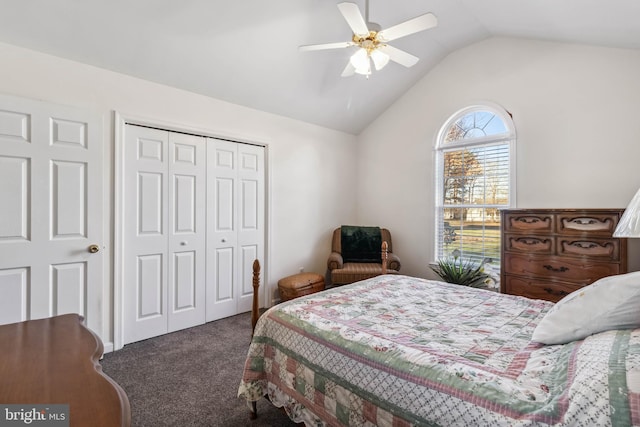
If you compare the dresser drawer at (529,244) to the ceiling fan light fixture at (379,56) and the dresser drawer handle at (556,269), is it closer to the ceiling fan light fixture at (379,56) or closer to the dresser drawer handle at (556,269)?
the dresser drawer handle at (556,269)

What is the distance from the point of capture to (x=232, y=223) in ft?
11.5

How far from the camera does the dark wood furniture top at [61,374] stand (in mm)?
728

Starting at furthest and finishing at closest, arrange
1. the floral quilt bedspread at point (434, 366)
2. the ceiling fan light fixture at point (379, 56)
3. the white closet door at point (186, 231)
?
the white closet door at point (186, 231) → the ceiling fan light fixture at point (379, 56) → the floral quilt bedspread at point (434, 366)

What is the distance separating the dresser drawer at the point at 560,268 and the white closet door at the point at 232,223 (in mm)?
2795

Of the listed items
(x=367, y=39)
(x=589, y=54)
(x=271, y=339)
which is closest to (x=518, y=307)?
(x=271, y=339)

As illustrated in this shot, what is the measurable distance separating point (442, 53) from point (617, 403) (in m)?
3.97

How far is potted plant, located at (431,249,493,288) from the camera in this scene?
3.47 m

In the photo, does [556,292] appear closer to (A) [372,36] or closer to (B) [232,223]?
(A) [372,36]

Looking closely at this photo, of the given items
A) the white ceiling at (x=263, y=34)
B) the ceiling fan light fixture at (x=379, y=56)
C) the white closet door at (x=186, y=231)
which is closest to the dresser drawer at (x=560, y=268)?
the white ceiling at (x=263, y=34)

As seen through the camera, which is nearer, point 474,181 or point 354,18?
point 354,18

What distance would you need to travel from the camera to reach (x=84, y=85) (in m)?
2.48

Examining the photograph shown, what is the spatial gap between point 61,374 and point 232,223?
2680mm

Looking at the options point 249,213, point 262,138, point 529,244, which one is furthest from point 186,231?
point 529,244

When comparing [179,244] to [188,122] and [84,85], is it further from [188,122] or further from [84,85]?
[84,85]
